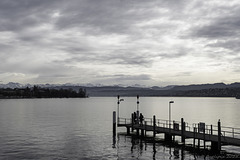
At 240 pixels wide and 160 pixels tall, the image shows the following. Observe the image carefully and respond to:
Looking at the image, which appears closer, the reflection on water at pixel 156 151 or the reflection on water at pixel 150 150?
the reflection on water at pixel 156 151

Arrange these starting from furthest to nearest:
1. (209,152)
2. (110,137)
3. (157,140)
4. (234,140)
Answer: (110,137) → (157,140) → (209,152) → (234,140)

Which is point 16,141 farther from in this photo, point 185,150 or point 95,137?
point 185,150

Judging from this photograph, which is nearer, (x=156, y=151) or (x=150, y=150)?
(x=156, y=151)

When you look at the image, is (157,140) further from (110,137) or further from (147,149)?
(110,137)

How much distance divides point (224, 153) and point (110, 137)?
22.1 m

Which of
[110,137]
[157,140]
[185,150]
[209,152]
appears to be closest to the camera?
[209,152]

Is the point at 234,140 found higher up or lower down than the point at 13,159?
higher up

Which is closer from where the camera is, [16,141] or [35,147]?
[35,147]

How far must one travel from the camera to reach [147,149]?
139 ft

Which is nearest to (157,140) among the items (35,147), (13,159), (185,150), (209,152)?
(185,150)

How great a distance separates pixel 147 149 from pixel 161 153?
328 centimetres

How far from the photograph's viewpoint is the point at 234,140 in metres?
35.6

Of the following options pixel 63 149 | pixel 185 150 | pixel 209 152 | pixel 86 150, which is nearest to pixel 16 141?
pixel 63 149

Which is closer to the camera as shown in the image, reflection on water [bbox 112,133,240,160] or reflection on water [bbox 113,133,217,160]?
reflection on water [bbox 112,133,240,160]
